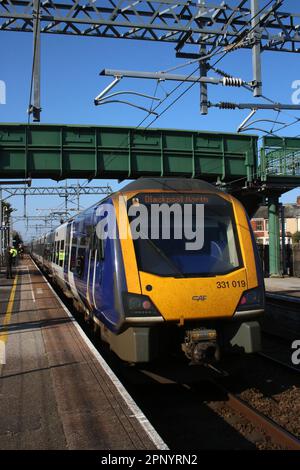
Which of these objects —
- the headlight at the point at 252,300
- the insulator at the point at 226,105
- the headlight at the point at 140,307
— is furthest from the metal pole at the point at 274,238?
the headlight at the point at 140,307

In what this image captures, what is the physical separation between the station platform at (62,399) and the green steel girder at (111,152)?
1462 centimetres

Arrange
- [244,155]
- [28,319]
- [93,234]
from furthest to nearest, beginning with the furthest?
[244,155]
[28,319]
[93,234]

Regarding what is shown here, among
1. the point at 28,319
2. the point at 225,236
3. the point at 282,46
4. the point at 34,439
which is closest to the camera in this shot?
the point at 34,439

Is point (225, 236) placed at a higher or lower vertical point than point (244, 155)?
lower

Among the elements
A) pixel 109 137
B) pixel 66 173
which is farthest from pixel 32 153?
pixel 109 137

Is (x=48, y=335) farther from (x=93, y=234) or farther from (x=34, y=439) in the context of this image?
(x=34, y=439)

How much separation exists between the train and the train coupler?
12 mm

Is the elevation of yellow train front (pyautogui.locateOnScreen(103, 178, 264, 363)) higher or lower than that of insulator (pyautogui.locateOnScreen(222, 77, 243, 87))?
lower

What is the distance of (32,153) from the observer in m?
23.0

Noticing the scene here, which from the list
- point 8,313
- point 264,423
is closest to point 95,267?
point 264,423

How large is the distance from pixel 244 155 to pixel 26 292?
13472mm

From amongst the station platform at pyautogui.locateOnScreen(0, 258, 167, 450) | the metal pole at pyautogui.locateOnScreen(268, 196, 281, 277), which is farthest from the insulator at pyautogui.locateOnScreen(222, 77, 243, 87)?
the metal pole at pyautogui.locateOnScreen(268, 196, 281, 277)

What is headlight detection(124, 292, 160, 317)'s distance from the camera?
5977 mm

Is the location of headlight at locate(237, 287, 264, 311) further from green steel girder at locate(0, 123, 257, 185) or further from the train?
green steel girder at locate(0, 123, 257, 185)
